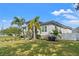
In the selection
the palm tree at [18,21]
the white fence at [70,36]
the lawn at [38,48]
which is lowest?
the lawn at [38,48]

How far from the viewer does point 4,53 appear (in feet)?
27.1

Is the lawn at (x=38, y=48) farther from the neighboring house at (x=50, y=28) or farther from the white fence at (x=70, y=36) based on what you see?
the neighboring house at (x=50, y=28)

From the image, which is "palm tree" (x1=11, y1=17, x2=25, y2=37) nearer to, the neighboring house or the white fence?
the neighboring house

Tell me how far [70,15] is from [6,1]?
1135 mm

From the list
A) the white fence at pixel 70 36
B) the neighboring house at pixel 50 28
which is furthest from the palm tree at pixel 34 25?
the white fence at pixel 70 36

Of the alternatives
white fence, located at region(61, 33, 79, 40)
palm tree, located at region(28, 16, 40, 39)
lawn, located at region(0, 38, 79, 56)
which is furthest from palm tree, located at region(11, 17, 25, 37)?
white fence, located at region(61, 33, 79, 40)

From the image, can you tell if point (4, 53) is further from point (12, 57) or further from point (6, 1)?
point (6, 1)

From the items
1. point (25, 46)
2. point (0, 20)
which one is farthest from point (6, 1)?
point (25, 46)

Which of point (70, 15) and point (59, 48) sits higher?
point (70, 15)

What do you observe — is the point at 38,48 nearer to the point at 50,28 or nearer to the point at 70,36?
the point at 50,28

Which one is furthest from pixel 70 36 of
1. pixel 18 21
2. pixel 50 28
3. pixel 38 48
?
pixel 18 21

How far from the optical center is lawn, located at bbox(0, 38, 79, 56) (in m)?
8.26

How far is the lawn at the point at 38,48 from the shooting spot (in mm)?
8258

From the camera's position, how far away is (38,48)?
8.30 metres
